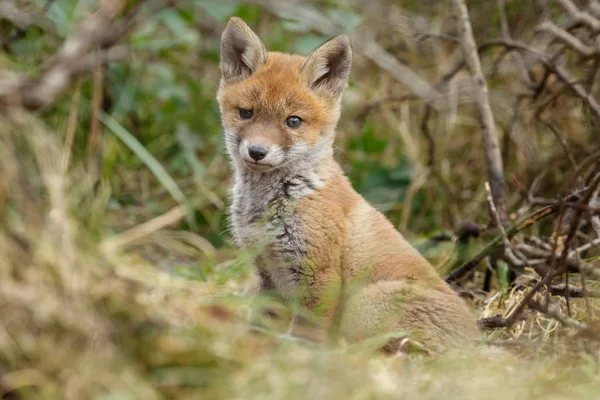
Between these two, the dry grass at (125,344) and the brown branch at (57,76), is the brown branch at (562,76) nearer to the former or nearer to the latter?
the dry grass at (125,344)

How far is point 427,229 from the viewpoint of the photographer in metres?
6.82

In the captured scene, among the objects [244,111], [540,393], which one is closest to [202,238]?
[244,111]

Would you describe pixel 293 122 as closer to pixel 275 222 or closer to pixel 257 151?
pixel 257 151

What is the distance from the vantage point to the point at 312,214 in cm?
430

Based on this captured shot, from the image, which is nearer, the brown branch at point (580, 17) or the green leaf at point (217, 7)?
the brown branch at point (580, 17)

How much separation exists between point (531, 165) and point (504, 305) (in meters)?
2.15

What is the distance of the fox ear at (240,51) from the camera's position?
4.59 metres

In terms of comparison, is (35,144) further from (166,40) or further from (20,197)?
(166,40)

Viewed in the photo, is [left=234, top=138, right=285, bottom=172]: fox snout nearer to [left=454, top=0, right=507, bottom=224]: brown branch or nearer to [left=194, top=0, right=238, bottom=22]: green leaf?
[left=454, top=0, right=507, bottom=224]: brown branch

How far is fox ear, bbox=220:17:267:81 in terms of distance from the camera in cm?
459

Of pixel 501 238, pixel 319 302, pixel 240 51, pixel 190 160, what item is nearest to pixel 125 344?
pixel 319 302

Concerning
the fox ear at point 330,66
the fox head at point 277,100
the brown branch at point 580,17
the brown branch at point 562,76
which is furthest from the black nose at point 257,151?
the brown branch at point 580,17

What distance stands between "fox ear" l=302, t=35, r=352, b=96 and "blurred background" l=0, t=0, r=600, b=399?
38 cm

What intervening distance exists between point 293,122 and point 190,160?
89.6 inches
